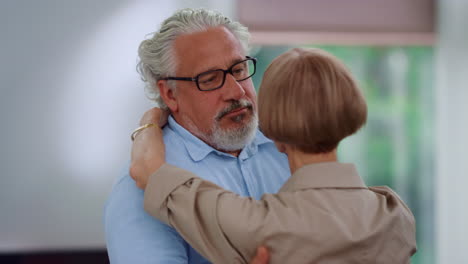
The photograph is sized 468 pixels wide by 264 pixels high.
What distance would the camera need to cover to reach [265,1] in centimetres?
396

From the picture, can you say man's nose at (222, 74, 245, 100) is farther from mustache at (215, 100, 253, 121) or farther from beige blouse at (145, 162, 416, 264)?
beige blouse at (145, 162, 416, 264)

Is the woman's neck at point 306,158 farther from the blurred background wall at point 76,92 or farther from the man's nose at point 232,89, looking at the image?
the blurred background wall at point 76,92

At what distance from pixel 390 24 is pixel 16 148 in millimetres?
2889

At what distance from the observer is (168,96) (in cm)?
169

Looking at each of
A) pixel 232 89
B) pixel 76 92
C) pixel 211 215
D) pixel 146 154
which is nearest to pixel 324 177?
pixel 211 215

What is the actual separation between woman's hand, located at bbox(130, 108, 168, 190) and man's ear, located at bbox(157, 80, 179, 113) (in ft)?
0.60

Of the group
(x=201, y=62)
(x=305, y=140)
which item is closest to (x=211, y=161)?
(x=201, y=62)

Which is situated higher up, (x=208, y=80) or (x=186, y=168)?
(x=208, y=80)

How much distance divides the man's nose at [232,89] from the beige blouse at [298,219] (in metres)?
0.48

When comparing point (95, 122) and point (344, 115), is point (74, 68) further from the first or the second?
point (344, 115)

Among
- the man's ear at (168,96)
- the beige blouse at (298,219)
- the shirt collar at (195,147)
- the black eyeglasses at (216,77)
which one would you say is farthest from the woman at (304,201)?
the man's ear at (168,96)

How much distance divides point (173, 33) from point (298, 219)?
0.81 metres

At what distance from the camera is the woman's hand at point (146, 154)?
1242 mm

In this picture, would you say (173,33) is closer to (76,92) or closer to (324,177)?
(324,177)
